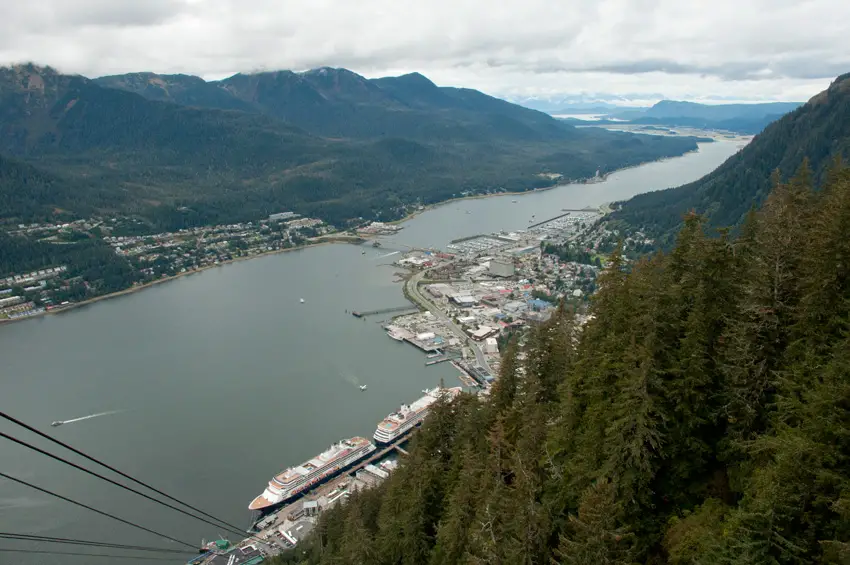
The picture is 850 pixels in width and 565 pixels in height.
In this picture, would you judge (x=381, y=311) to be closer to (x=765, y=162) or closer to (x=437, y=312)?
(x=437, y=312)

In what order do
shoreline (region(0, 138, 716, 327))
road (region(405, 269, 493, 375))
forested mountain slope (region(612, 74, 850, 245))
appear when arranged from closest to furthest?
road (region(405, 269, 493, 375)) < shoreline (region(0, 138, 716, 327)) < forested mountain slope (region(612, 74, 850, 245))

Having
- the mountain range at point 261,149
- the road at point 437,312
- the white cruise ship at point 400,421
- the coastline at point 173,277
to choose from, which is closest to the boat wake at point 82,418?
the white cruise ship at point 400,421

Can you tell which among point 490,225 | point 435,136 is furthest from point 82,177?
point 435,136

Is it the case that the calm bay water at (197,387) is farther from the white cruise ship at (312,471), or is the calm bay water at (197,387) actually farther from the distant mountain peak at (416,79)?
the distant mountain peak at (416,79)

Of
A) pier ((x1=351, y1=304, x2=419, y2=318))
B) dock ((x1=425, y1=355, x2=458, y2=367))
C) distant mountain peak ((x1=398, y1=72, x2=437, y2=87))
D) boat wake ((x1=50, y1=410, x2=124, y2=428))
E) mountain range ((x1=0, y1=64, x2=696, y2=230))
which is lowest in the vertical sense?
boat wake ((x1=50, y1=410, x2=124, y2=428))

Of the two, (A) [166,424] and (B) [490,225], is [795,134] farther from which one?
(A) [166,424]

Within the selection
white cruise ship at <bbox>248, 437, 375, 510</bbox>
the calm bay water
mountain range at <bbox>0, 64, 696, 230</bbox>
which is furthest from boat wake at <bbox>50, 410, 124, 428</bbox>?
mountain range at <bbox>0, 64, 696, 230</bbox>

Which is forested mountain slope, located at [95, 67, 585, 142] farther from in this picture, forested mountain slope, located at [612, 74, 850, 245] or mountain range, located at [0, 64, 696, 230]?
forested mountain slope, located at [612, 74, 850, 245]
